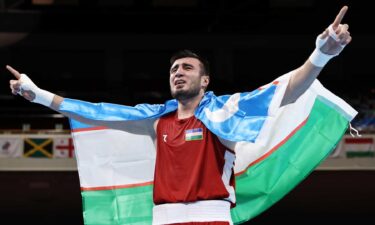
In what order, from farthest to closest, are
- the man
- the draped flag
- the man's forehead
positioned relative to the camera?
the draped flag, the man's forehead, the man

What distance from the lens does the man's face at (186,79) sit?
2.75 meters

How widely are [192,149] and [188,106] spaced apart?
9.8 inches

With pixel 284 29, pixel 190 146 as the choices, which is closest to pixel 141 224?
pixel 190 146

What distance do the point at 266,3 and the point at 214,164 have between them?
10.2 meters

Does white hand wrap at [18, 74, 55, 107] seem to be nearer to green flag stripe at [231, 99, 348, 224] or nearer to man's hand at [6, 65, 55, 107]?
man's hand at [6, 65, 55, 107]

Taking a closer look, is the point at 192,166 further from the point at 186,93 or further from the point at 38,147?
the point at 38,147

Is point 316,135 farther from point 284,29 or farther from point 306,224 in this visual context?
point 284,29

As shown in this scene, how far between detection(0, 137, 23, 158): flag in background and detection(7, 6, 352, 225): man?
5707mm

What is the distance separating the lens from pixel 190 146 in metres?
2.69

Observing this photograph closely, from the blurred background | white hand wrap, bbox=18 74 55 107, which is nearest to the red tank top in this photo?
white hand wrap, bbox=18 74 55 107

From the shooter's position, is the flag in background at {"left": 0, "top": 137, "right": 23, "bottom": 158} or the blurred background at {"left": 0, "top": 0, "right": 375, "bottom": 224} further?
the blurred background at {"left": 0, "top": 0, "right": 375, "bottom": 224}

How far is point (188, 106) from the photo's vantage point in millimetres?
2842

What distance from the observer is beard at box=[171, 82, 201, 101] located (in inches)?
108

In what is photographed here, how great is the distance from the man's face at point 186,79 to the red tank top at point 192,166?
13 cm
